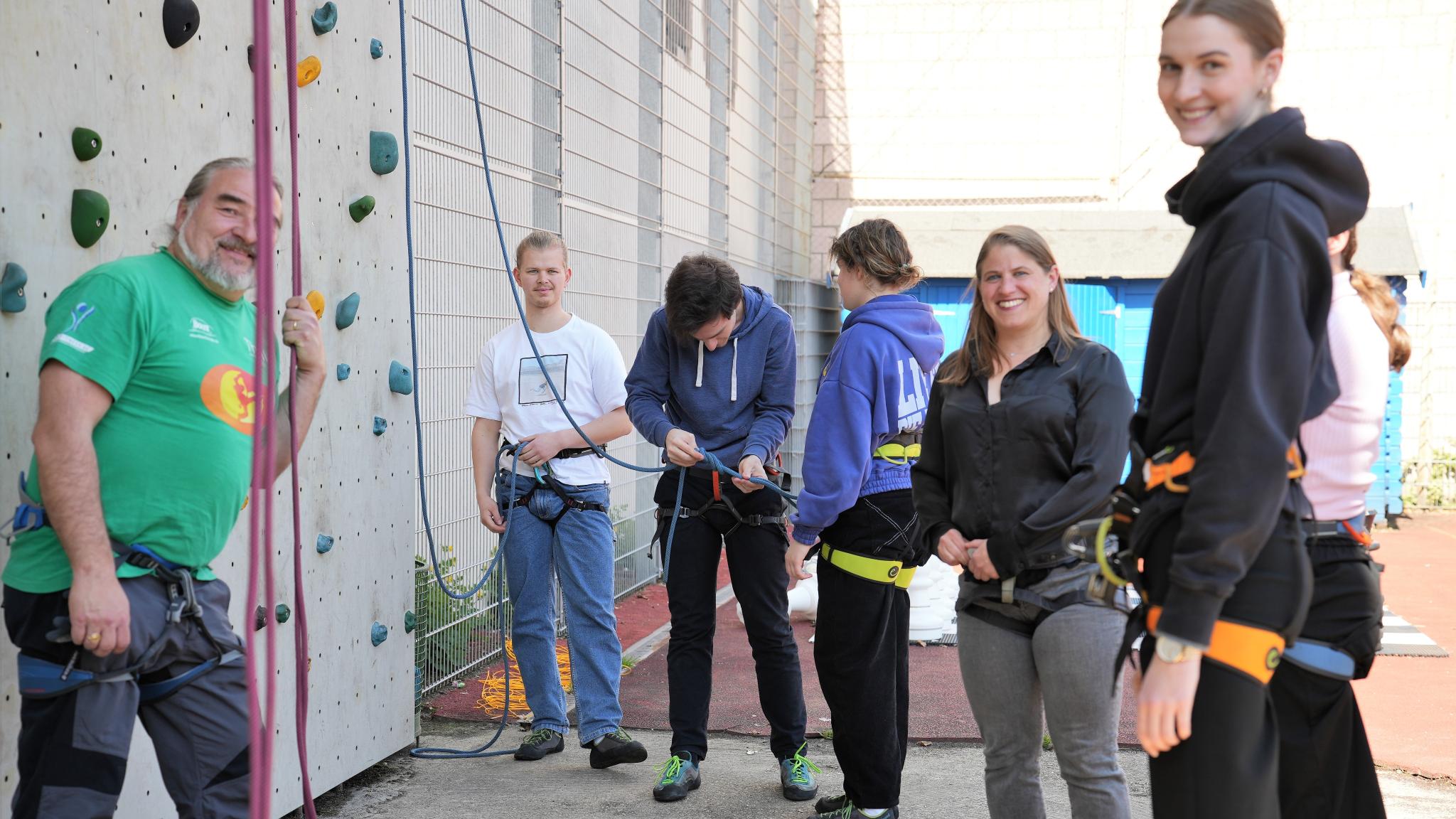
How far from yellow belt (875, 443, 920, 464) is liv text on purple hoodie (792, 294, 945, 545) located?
14 millimetres

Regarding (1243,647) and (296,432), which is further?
(296,432)

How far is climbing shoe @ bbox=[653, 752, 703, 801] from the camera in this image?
13.7ft

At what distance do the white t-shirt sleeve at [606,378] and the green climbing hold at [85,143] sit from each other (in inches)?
82.7

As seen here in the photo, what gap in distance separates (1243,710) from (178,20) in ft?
9.16

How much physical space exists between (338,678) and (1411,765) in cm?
378

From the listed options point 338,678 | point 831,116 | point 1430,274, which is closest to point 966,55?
point 831,116

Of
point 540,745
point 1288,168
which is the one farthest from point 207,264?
point 540,745

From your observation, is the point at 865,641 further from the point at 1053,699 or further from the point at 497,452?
the point at 497,452

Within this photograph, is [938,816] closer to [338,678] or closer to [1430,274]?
[338,678]

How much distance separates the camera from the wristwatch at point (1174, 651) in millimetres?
1777

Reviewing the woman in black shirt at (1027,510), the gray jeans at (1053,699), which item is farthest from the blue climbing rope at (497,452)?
the gray jeans at (1053,699)

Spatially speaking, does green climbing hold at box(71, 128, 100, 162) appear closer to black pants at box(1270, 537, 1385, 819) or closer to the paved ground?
the paved ground

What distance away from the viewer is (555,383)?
185 inches

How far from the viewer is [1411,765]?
4641 millimetres
